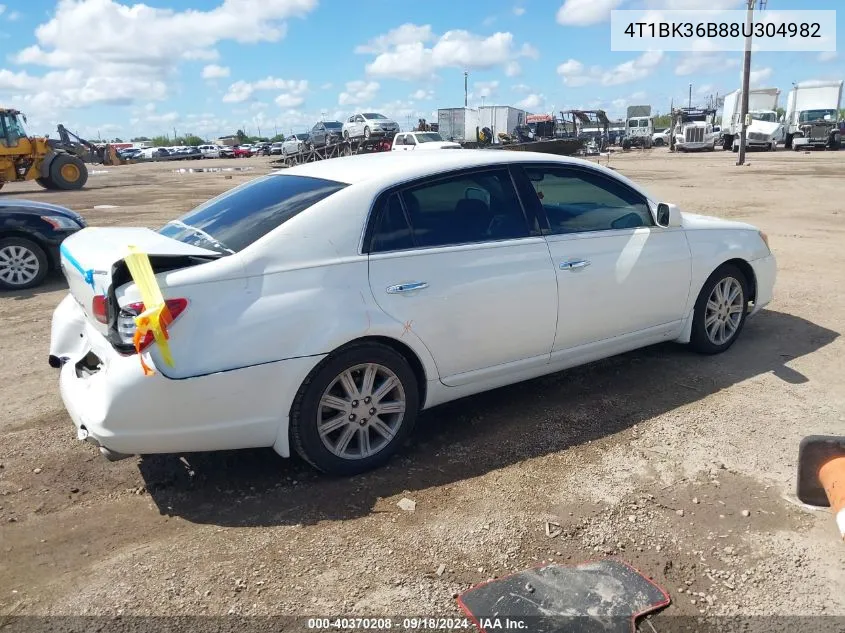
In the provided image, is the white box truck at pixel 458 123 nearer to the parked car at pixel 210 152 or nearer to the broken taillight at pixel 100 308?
the parked car at pixel 210 152

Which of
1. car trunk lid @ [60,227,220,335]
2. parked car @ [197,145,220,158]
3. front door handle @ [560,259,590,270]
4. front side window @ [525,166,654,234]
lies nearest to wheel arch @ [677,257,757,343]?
front side window @ [525,166,654,234]

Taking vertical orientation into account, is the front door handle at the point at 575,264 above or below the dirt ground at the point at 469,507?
above

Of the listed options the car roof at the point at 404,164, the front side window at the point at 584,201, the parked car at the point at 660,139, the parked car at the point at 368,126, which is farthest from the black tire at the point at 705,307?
the parked car at the point at 660,139

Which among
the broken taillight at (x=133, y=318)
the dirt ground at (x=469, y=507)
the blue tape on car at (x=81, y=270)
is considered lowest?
the dirt ground at (x=469, y=507)

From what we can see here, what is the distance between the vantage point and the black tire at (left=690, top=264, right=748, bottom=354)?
480cm

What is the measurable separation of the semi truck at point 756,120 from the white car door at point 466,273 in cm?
4233

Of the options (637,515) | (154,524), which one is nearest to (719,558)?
(637,515)

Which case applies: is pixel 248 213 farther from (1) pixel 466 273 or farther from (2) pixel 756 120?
(2) pixel 756 120

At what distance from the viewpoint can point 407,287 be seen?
3400 millimetres

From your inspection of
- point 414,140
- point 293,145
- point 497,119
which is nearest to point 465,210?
point 414,140

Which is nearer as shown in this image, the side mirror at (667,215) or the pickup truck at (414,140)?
the side mirror at (667,215)

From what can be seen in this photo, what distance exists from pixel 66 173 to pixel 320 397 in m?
25.9

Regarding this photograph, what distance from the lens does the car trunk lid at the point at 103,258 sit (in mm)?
2980

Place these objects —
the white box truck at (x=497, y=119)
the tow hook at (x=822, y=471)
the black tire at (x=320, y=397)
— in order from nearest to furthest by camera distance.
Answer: the tow hook at (x=822, y=471)
the black tire at (x=320, y=397)
the white box truck at (x=497, y=119)
